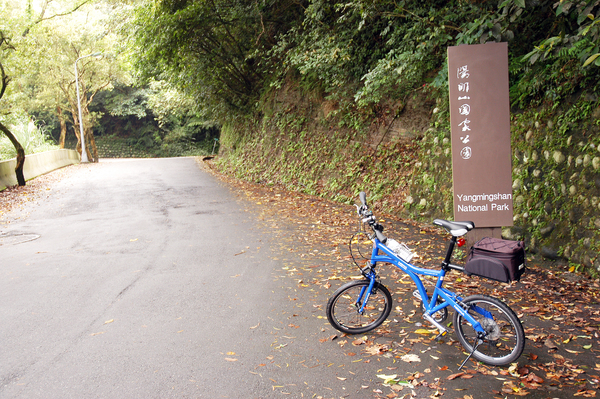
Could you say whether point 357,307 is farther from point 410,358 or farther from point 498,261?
point 498,261

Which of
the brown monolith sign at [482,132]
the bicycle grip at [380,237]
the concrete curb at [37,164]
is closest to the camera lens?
the bicycle grip at [380,237]

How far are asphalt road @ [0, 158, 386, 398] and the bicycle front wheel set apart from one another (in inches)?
12.4

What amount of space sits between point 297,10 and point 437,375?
1452cm

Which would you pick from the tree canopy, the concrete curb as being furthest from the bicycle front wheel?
the concrete curb

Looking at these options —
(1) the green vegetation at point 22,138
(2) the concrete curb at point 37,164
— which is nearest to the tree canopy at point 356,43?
(2) the concrete curb at point 37,164

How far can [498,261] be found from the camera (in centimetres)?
393

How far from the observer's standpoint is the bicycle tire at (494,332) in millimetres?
3823

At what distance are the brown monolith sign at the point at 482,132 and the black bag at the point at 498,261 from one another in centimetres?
180

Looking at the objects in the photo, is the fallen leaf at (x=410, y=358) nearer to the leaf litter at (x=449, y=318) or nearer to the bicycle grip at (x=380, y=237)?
the leaf litter at (x=449, y=318)

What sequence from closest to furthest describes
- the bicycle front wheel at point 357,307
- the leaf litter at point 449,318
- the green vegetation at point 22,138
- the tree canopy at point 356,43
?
the leaf litter at point 449,318
the bicycle front wheel at point 357,307
the tree canopy at point 356,43
the green vegetation at point 22,138

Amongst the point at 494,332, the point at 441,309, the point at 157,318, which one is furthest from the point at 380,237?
the point at 157,318

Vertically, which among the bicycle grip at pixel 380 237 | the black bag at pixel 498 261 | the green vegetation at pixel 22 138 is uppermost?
the green vegetation at pixel 22 138

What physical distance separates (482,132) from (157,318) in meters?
4.83

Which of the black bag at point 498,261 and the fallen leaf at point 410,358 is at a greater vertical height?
the black bag at point 498,261
